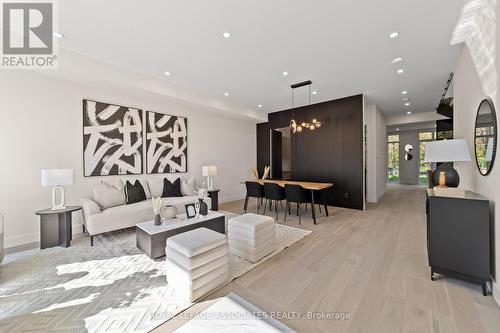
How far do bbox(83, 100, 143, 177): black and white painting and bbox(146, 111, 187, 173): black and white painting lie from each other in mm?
215

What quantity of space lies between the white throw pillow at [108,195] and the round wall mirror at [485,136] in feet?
16.9

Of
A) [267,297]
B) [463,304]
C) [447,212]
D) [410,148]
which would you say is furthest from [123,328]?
[410,148]

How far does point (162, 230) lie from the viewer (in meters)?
2.67

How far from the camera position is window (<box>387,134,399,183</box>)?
34.9 ft

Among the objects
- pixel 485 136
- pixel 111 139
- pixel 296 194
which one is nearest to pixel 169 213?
pixel 111 139

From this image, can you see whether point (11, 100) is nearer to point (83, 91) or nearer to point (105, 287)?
point (83, 91)

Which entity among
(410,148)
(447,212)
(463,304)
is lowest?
(463,304)

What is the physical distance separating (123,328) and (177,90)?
4231 mm

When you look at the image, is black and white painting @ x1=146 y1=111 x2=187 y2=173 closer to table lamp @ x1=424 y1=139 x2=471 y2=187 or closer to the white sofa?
the white sofa

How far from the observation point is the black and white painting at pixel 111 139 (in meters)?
3.79

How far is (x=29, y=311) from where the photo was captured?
1704mm

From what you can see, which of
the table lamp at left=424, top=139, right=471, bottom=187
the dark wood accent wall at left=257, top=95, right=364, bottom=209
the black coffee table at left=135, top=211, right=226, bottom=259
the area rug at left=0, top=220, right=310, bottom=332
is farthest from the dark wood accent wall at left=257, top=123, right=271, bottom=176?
the table lamp at left=424, top=139, right=471, bottom=187

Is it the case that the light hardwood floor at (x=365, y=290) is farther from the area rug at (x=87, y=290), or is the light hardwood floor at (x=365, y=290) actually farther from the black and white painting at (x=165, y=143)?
the black and white painting at (x=165, y=143)

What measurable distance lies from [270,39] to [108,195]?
3.71 metres
